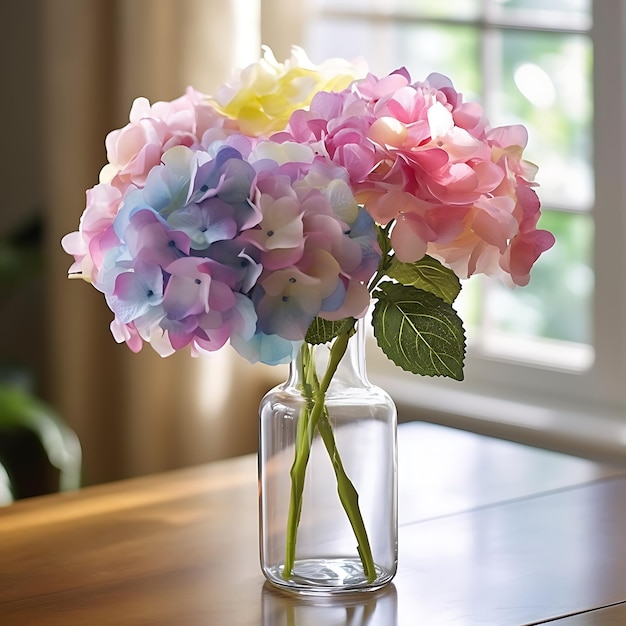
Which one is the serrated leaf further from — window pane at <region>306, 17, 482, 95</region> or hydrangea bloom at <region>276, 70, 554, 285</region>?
window pane at <region>306, 17, 482, 95</region>

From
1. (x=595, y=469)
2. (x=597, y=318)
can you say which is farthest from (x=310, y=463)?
(x=597, y=318)

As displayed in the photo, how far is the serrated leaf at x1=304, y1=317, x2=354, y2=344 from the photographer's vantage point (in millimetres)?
921

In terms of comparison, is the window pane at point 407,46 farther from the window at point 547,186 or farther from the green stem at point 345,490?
the green stem at point 345,490

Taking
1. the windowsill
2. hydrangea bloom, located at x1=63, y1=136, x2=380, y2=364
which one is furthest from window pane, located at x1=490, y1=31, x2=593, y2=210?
hydrangea bloom, located at x1=63, y1=136, x2=380, y2=364

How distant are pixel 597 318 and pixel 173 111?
1.20m

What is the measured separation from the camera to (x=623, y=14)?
1.97 meters

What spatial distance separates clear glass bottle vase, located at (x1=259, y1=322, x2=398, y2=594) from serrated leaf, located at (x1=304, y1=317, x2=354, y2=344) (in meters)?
0.06

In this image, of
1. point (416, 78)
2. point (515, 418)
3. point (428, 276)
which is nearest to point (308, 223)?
point (428, 276)

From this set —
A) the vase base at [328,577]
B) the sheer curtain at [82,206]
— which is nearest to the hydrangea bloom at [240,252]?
the vase base at [328,577]

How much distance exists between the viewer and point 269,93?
0.99 metres

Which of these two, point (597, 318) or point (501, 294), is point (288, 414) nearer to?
point (597, 318)

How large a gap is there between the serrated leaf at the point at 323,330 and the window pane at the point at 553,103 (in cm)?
126

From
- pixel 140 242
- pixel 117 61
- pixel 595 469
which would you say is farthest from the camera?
pixel 117 61

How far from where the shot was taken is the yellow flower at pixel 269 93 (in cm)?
99
